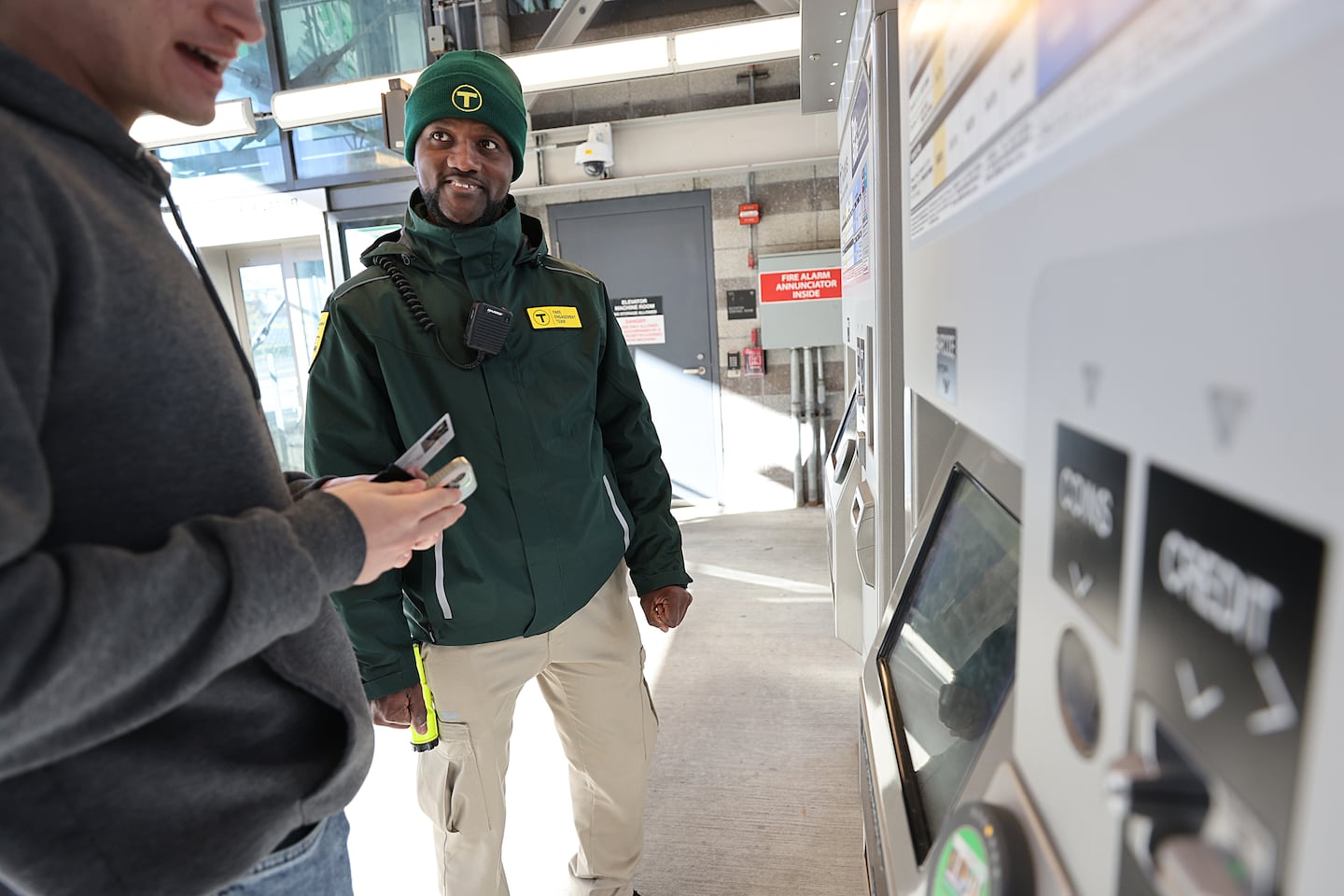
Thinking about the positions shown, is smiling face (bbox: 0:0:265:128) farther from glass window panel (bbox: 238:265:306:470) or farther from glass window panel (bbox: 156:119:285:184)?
glass window panel (bbox: 238:265:306:470)

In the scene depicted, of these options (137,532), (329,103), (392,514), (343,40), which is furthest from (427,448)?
(343,40)

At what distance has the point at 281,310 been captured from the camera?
5.32 metres

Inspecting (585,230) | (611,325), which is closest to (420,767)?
(611,325)

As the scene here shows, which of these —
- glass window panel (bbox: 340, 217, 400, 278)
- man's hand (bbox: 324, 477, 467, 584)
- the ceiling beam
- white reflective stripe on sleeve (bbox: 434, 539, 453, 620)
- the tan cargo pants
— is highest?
the ceiling beam

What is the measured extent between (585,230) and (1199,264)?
4921mm

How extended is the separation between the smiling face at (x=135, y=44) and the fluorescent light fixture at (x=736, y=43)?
244 cm

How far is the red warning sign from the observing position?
4.56 metres

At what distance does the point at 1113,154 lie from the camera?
39 cm

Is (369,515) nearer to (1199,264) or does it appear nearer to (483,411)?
(483,411)

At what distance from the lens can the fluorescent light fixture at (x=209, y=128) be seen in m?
3.43

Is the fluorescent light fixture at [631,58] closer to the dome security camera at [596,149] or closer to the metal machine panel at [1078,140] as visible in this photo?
the dome security camera at [596,149]

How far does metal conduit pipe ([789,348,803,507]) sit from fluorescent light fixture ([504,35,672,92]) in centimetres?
222

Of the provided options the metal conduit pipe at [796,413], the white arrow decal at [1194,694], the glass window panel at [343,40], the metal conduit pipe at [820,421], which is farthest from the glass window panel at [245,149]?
the white arrow decal at [1194,694]

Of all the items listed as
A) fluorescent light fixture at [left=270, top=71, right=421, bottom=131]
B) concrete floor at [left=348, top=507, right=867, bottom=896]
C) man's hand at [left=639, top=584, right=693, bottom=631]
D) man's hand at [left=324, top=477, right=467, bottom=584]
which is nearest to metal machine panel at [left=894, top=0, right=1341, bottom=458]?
man's hand at [left=324, top=477, right=467, bottom=584]
